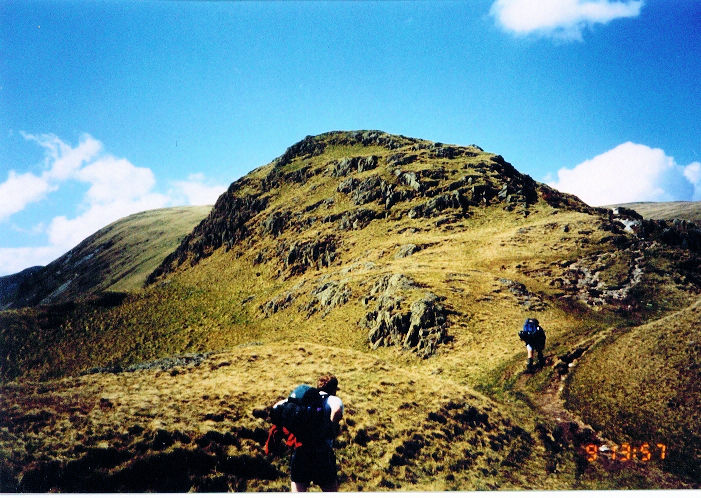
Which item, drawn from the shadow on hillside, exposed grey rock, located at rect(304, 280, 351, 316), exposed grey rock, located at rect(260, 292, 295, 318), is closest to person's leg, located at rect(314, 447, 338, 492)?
the shadow on hillside

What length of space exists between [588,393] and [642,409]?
2.10m

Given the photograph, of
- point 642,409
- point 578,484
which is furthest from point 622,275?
point 578,484

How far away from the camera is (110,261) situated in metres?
135

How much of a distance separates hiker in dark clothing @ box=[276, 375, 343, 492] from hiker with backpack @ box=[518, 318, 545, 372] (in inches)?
610

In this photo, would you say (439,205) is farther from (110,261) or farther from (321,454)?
(110,261)

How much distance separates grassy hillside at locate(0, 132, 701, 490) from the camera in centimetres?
1206

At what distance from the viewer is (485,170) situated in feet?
225

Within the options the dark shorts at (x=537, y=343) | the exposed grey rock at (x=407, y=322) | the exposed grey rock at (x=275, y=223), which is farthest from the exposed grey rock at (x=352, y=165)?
the dark shorts at (x=537, y=343)

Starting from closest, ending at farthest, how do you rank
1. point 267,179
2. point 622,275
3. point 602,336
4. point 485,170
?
point 602,336, point 622,275, point 485,170, point 267,179

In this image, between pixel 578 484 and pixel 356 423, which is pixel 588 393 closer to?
pixel 578 484

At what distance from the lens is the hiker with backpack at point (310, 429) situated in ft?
22.5

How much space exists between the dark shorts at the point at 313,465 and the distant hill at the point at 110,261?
109 metres

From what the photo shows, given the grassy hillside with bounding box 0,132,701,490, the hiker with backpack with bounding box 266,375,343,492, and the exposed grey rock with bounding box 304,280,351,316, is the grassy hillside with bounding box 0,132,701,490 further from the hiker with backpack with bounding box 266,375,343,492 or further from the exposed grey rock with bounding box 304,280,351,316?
the hiker with backpack with bounding box 266,375,343,492
